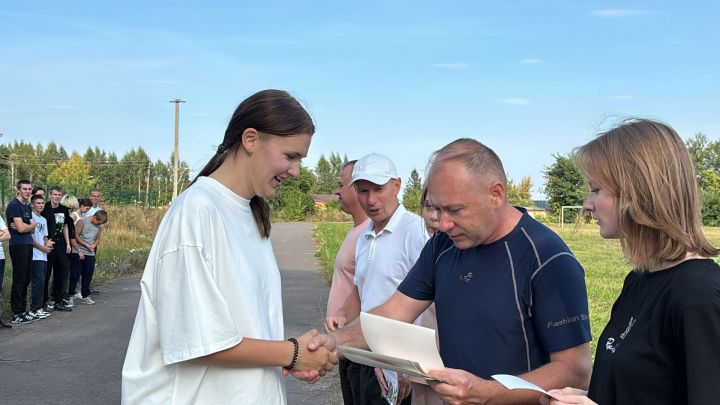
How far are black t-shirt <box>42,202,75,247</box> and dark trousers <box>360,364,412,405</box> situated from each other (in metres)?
9.10

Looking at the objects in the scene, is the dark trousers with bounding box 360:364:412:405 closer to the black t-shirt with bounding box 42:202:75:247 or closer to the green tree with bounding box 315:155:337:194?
the black t-shirt with bounding box 42:202:75:247

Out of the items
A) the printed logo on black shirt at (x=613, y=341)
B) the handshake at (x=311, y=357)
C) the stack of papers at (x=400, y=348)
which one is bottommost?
the handshake at (x=311, y=357)

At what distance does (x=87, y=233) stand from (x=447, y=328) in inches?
475

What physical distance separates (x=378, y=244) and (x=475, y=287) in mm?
2039

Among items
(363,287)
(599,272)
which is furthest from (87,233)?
(599,272)

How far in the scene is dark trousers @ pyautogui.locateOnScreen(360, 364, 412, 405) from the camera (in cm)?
467

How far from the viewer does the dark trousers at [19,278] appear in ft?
35.6

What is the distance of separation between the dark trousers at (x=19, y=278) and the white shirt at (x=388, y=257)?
7.83 metres

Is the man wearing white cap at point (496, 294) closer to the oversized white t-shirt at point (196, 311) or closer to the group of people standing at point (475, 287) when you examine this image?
the group of people standing at point (475, 287)

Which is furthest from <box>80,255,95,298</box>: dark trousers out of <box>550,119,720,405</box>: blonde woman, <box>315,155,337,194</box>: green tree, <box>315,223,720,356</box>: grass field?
<box>315,155,337,194</box>: green tree

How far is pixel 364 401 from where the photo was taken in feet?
15.6

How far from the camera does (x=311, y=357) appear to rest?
2.86 m

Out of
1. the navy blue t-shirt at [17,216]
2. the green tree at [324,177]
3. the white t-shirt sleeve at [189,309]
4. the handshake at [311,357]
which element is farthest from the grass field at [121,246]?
the green tree at [324,177]

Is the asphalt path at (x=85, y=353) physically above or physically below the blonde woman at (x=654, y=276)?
below
